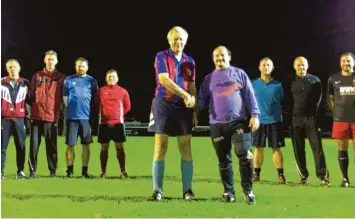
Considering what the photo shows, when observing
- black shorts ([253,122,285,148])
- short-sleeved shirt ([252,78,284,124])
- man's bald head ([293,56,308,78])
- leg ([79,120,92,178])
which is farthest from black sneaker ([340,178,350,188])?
leg ([79,120,92,178])

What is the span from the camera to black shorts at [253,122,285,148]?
29.5 feet

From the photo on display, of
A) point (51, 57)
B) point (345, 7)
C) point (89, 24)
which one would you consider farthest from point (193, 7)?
point (51, 57)

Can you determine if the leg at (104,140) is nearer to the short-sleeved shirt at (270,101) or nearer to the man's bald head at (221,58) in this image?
the short-sleeved shirt at (270,101)

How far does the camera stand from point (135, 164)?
40.4 ft

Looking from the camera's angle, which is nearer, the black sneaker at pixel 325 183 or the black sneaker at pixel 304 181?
the black sneaker at pixel 325 183

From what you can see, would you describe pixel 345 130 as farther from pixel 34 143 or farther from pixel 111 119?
pixel 34 143

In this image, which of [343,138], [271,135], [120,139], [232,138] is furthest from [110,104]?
[343,138]

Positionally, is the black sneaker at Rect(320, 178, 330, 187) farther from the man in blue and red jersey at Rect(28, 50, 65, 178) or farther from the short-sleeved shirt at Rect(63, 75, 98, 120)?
the man in blue and red jersey at Rect(28, 50, 65, 178)

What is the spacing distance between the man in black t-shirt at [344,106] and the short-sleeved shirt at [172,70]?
2.64m

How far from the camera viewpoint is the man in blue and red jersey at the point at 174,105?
6.83 m

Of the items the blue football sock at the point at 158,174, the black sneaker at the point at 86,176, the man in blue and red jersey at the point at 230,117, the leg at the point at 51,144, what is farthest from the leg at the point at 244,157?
the leg at the point at 51,144

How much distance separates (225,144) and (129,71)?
3099 cm

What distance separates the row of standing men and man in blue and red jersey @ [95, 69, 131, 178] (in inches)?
0.6

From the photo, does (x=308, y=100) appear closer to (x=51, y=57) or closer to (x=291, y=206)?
(x=291, y=206)
